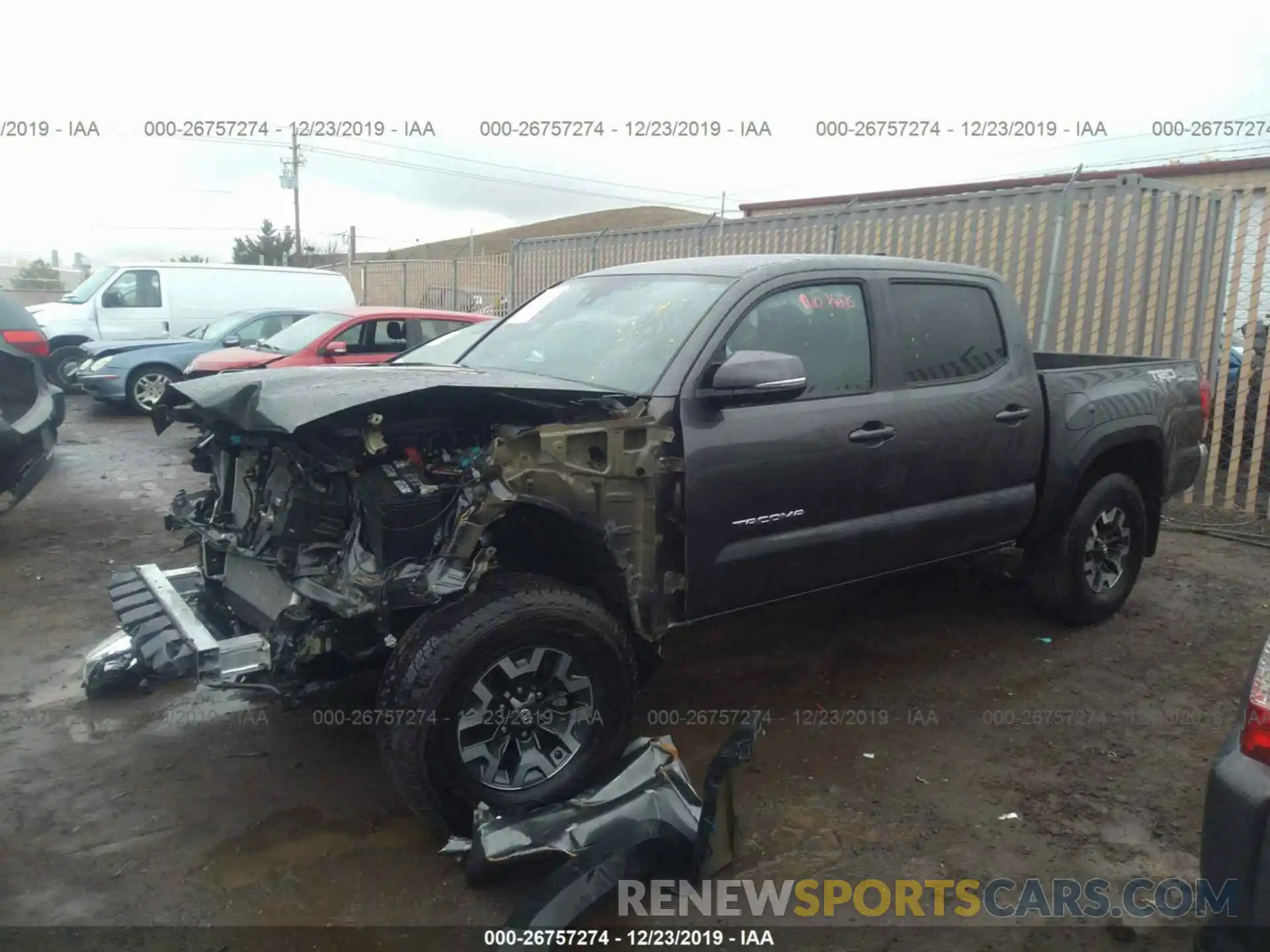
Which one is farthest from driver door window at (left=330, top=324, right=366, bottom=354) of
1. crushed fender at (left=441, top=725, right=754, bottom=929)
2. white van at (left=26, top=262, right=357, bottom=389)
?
crushed fender at (left=441, top=725, right=754, bottom=929)

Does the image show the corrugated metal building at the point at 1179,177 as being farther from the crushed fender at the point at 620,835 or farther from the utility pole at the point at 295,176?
the utility pole at the point at 295,176

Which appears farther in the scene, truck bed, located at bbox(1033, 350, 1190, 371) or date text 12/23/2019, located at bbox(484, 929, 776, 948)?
truck bed, located at bbox(1033, 350, 1190, 371)

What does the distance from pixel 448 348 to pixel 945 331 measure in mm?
2463

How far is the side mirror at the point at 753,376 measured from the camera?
Answer: 3264 mm

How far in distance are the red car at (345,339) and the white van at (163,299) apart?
3.87 m

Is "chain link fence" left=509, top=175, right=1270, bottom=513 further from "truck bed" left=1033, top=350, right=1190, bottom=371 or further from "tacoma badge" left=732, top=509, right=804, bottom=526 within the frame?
"tacoma badge" left=732, top=509, right=804, bottom=526

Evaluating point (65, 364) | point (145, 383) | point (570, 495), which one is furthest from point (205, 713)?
point (65, 364)

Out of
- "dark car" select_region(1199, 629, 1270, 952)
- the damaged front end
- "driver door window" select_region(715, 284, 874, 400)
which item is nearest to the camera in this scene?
"dark car" select_region(1199, 629, 1270, 952)

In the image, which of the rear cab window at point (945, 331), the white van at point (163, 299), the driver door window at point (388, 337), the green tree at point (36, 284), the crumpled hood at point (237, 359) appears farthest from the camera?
the green tree at point (36, 284)

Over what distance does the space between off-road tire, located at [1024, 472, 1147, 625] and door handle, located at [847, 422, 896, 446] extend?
155cm

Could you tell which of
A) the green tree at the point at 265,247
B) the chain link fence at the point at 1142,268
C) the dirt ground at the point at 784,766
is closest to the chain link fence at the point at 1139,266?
the chain link fence at the point at 1142,268

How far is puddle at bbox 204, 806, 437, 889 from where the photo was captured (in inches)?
115

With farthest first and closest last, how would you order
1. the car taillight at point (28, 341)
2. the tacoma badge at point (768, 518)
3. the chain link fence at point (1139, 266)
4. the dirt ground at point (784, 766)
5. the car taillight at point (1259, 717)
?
1. the chain link fence at point (1139, 266)
2. the car taillight at point (28, 341)
3. the tacoma badge at point (768, 518)
4. the dirt ground at point (784, 766)
5. the car taillight at point (1259, 717)

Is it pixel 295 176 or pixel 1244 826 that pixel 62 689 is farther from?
pixel 295 176
